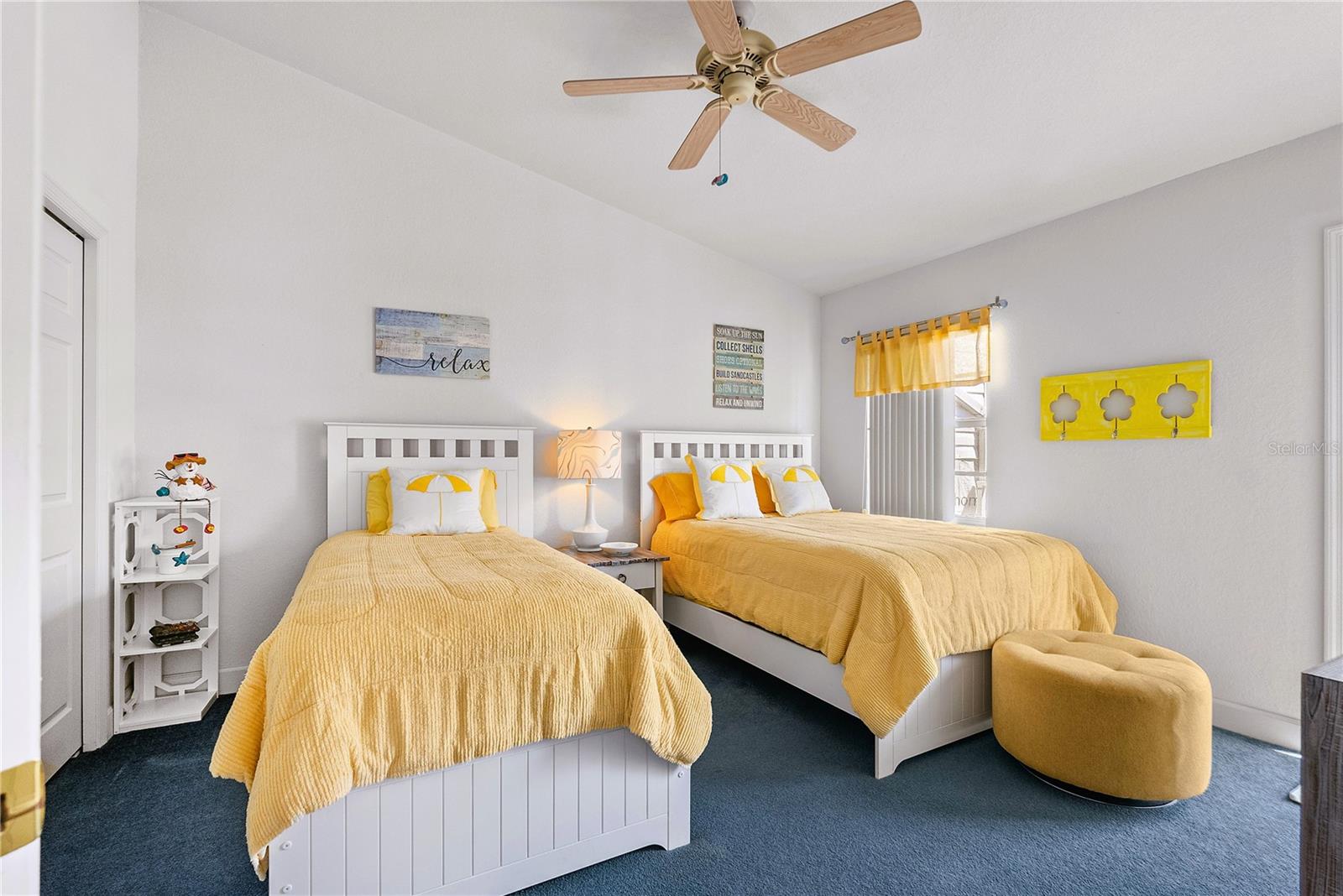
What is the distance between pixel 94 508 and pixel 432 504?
125cm

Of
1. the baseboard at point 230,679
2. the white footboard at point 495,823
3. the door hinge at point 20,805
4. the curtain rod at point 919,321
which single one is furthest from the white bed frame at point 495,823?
the curtain rod at point 919,321

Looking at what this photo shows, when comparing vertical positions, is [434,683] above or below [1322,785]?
below

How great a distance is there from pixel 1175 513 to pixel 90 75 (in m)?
4.84

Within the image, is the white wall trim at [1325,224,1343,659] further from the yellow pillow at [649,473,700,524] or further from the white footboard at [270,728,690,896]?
the yellow pillow at [649,473,700,524]

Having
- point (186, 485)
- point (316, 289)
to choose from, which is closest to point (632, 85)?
point (316, 289)

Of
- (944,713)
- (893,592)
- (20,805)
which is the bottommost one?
(944,713)

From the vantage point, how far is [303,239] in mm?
3107

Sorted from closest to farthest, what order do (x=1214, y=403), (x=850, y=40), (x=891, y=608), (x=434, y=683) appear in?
(x=434, y=683)
(x=850, y=40)
(x=891, y=608)
(x=1214, y=403)

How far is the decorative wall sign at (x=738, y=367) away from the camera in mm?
4389

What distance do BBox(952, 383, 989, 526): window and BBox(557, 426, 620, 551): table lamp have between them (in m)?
2.15

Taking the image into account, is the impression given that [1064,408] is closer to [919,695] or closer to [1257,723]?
[1257,723]

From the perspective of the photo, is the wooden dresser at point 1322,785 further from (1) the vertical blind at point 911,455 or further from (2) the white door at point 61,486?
(2) the white door at point 61,486

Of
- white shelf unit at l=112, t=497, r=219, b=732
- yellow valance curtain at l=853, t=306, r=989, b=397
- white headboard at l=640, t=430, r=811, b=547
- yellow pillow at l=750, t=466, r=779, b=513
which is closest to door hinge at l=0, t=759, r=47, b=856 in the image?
white shelf unit at l=112, t=497, r=219, b=732

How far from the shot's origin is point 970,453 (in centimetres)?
379
